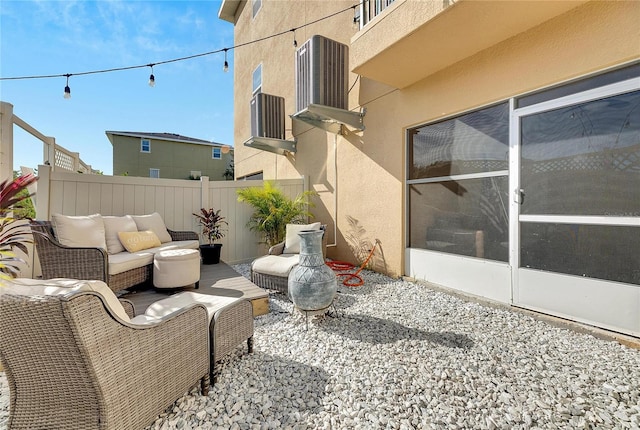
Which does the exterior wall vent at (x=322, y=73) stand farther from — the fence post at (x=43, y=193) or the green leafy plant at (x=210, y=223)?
the fence post at (x=43, y=193)

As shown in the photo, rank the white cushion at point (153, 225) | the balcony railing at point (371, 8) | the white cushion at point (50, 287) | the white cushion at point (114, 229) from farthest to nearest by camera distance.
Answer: the white cushion at point (153, 225) → the white cushion at point (114, 229) → the balcony railing at point (371, 8) → the white cushion at point (50, 287)

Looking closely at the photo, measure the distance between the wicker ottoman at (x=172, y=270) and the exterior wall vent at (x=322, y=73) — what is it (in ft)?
11.0

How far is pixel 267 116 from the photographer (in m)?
7.15

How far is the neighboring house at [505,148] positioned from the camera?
259cm

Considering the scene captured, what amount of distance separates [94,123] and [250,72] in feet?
26.3

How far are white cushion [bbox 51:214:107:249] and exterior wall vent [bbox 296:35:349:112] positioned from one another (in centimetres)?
384

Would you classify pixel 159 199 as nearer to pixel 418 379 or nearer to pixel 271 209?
pixel 271 209

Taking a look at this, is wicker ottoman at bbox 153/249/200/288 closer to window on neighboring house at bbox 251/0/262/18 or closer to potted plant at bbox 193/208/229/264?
potted plant at bbox 193/208/229/264

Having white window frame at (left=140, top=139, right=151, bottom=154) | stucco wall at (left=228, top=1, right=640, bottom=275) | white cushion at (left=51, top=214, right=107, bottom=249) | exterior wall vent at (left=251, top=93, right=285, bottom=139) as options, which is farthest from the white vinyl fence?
white window frame at (left=140, top=139, right=151, bottom=154)

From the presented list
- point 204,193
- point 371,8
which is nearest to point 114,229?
point 204,193

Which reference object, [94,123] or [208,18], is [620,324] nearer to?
[208,18]

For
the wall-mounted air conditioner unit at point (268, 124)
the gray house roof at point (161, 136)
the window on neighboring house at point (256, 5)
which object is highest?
the window on neighboring house at point (256, 5)

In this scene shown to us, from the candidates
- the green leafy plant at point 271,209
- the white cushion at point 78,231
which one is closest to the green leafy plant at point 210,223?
the green leafy plant at point 271,209

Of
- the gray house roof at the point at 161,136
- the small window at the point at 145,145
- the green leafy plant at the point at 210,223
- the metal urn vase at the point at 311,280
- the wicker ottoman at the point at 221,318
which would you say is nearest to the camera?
the wicker ottoman at the point at 221,318
